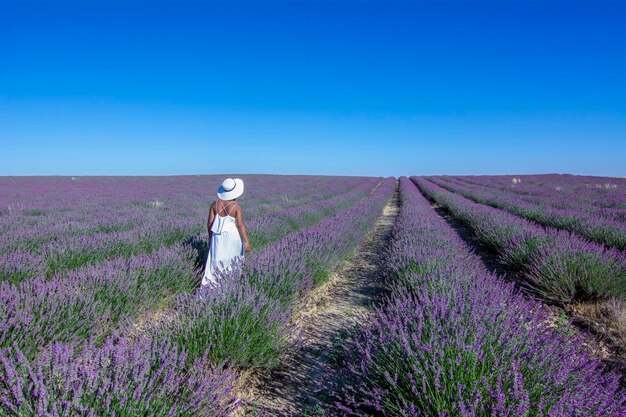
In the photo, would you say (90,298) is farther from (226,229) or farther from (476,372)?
(476,372)

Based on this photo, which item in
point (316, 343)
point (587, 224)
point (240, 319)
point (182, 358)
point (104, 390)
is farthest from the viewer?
point (587, 224)

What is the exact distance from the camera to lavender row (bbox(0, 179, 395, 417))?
4.29ft

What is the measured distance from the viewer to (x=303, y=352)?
8.78 ft

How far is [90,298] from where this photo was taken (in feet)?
8.18

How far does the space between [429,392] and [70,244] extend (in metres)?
4.59

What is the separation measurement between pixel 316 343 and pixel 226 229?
159 cm

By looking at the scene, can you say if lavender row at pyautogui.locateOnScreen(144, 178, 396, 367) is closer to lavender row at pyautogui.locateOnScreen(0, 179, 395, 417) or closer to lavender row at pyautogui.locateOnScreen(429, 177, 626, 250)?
lavender row at pyautogui.locateOnScreen(0, 179, 395, 417)

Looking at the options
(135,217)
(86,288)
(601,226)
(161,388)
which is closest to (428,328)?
(161,388)

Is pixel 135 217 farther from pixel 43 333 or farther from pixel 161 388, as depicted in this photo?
pixel 161 388

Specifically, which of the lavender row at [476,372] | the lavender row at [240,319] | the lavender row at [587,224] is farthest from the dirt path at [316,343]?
the lavender row at [587,224]

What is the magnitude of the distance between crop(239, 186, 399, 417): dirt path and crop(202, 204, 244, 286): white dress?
38.3 inches

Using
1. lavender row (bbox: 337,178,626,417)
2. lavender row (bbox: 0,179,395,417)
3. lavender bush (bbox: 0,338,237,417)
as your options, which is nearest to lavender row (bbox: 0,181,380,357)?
lavender row (bbox: 0,179,395,417)

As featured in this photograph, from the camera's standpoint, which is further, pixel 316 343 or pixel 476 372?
pixel 316 343

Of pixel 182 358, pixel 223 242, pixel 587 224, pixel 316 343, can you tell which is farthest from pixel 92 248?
pixel 587 224
